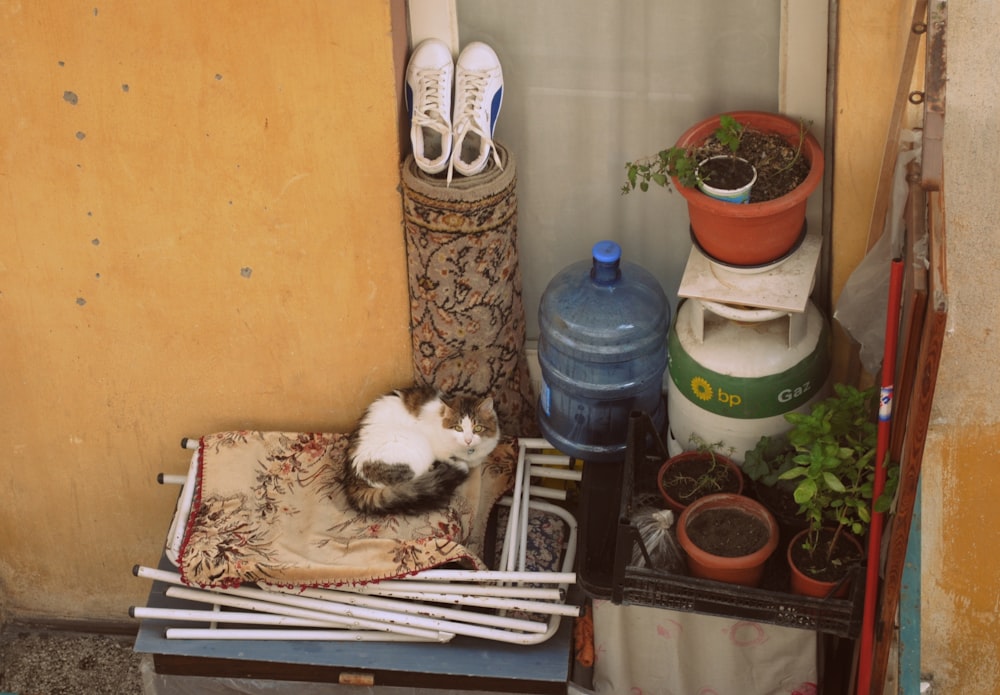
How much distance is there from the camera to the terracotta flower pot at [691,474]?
2.60 metres

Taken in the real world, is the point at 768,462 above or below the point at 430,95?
below

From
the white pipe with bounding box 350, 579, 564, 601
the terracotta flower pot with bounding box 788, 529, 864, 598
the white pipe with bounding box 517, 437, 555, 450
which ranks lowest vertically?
the white pipe with bounding box 350, 579, 564, 601

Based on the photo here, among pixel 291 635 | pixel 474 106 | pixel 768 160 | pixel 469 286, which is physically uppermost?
pixel 474 106

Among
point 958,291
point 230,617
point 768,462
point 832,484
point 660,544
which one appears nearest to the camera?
point 832,484

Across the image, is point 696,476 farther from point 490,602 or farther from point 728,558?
point 490,602

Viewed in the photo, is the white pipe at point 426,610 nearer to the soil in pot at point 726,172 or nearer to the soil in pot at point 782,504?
the soil in pot at point 782,504

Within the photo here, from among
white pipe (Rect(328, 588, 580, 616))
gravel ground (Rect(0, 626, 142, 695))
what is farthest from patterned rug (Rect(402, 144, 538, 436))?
gravel ground (Rect(0, 626, 142, 695))

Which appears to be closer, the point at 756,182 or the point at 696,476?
the point at 756,182

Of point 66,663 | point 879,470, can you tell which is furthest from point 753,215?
point 66,663

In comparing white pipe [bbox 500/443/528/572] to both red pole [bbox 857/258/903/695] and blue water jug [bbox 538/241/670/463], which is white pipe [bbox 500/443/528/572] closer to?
blue water jug [bbox 538/241/670/463]

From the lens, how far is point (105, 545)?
11.4 ft

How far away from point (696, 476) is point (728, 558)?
0.99ft

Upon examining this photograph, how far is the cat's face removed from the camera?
114 inches

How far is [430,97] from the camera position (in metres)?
2.65
